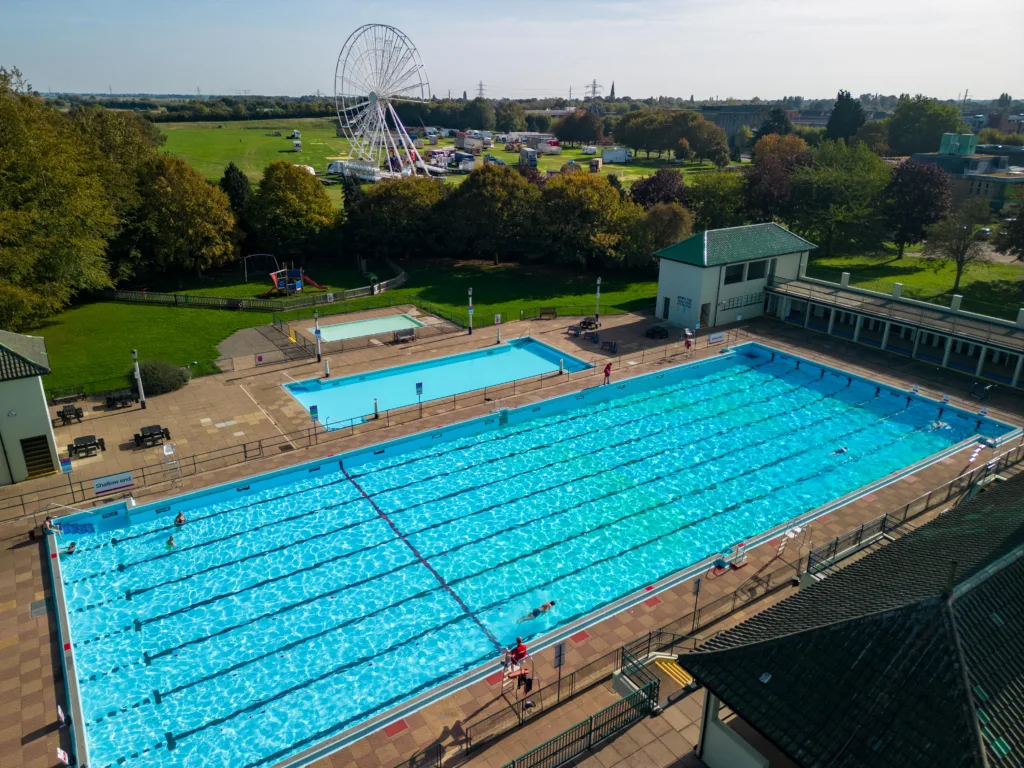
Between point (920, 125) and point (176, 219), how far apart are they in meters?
116

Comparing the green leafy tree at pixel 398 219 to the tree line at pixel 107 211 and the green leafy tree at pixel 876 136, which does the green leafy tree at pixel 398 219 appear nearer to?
the tree line at pixel 107 211

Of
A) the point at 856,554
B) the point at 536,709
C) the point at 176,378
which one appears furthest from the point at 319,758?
the point at 176,378

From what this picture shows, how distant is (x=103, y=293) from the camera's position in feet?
157

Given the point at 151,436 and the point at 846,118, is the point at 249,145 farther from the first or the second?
the point at 151,436

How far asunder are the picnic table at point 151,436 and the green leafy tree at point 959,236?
49.2 meters

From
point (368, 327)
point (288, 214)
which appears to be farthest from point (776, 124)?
point (368, 327)

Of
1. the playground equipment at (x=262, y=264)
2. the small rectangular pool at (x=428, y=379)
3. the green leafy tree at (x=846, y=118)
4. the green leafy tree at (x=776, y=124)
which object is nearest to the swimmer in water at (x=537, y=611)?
the small rectangular pool at (x=428, y=379)

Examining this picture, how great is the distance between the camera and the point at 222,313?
44938 mm

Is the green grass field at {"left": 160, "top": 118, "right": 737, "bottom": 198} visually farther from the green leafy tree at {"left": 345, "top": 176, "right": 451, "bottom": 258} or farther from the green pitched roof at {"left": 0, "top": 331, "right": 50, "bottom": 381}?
the green pitched roof at {"left": 0, "top": 331, "right": 50, "bottom": 381}

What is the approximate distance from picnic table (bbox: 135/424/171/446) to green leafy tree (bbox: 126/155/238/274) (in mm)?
26949

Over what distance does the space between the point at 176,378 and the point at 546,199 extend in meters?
31.0

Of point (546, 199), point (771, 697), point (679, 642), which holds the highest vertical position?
point (546, 199)

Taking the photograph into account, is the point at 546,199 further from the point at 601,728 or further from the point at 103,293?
the point at 601,728

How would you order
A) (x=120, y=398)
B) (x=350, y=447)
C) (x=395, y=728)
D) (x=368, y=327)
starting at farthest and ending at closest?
(x=368, y=327) → (x=120, y=398) → (x=350, y=447) → (x=395, y=728)
